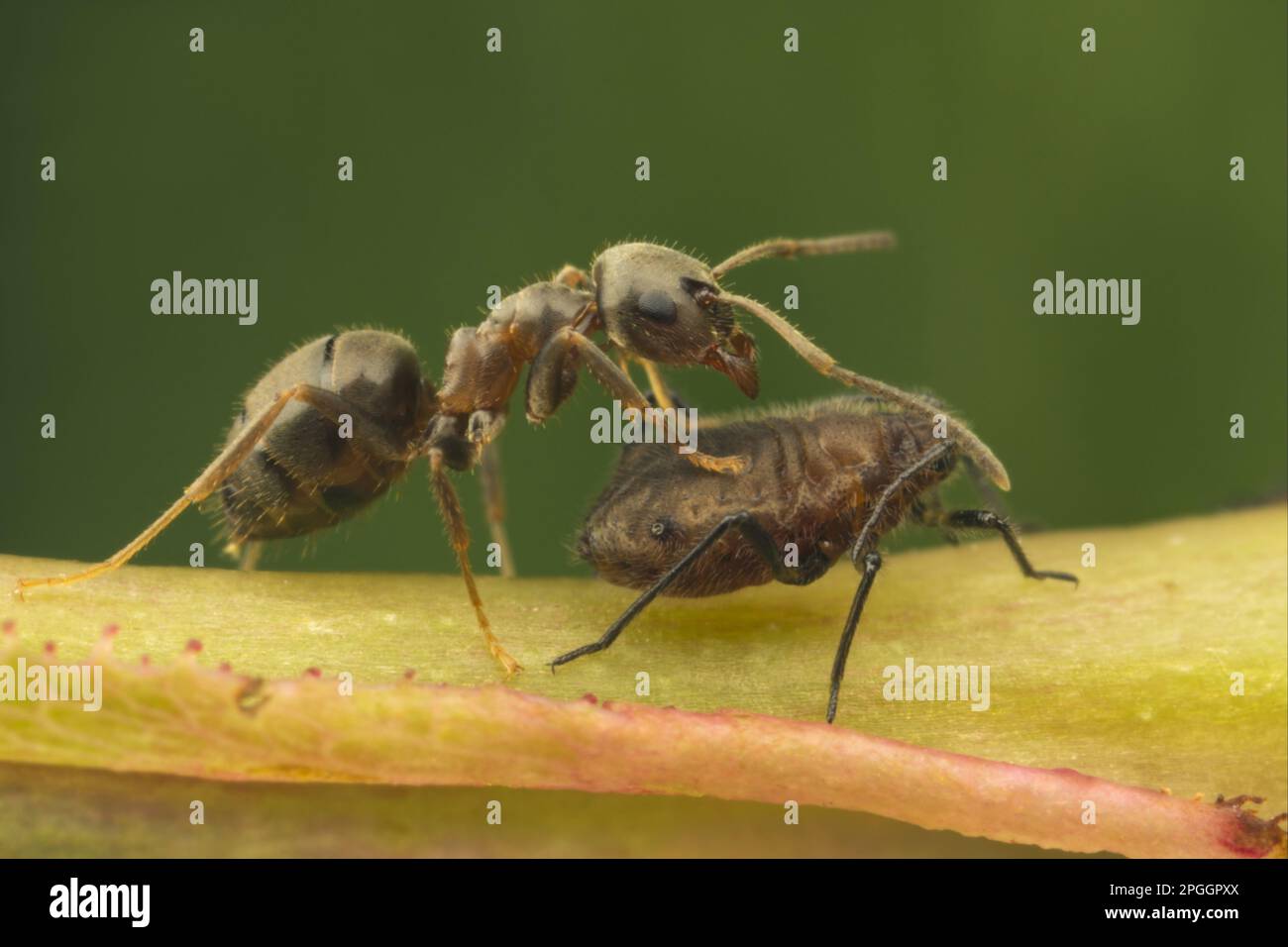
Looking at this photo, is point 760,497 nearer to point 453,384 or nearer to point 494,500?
point 453,384

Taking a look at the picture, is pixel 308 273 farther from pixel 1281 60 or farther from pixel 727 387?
pixel 1281 60

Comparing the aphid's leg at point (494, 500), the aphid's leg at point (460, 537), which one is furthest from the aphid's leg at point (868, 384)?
the aphid's leg at point (494, 500)

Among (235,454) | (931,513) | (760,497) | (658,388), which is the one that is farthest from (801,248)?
(235,454)

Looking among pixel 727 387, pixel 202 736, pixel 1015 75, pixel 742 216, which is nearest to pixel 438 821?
pixel 202 736

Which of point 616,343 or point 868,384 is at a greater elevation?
point 616,343

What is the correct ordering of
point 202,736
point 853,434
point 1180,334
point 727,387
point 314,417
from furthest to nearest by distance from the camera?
point 727,387 < point 1180,334 < point 314,417 < point 853,434 < point 202,736

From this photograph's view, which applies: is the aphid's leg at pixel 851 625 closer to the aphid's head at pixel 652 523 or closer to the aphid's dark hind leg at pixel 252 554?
the aphid's head at pixel 652 523

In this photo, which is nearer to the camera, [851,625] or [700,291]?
[851,625]
